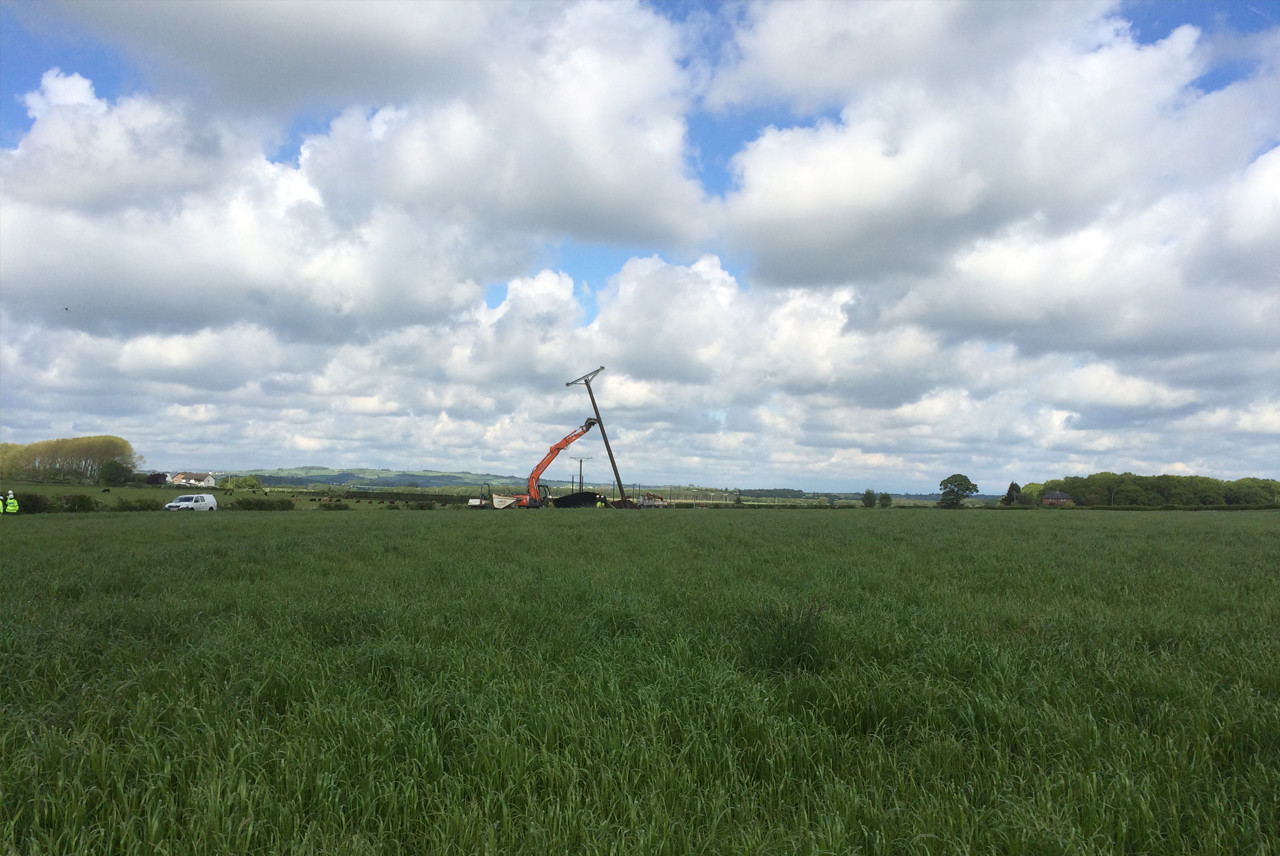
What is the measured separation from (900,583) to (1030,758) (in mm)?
6645

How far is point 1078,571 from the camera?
483 inches

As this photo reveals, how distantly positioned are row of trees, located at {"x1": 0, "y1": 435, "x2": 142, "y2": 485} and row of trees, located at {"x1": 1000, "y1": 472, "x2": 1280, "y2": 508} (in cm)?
16033

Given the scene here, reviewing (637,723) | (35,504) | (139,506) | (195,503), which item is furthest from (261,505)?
(637,723)

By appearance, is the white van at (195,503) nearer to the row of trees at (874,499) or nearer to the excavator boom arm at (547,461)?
the excavator boom arm at (547,461)

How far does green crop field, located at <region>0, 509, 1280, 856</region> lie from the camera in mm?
3258

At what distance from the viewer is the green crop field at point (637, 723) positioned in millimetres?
3258

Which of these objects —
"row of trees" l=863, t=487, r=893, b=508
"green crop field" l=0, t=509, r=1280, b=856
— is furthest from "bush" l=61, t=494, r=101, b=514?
"row of trees" l=863, t=487, r=893, b=508

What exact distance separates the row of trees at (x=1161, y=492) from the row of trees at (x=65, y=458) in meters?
160

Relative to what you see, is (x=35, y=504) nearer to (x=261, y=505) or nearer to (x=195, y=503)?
(x=195, y=503)

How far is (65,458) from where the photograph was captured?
440ft

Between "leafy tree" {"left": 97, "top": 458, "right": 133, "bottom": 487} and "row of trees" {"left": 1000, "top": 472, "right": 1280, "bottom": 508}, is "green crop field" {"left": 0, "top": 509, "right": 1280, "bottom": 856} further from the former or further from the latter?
"leafy tree" {"left": 97, "top": 458, "right": 133, "bottom": 487}

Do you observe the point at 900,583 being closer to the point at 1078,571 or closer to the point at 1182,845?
the point at 1078,571

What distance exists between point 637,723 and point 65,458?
588ft

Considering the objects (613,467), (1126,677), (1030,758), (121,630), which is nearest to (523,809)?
(1030,758)
